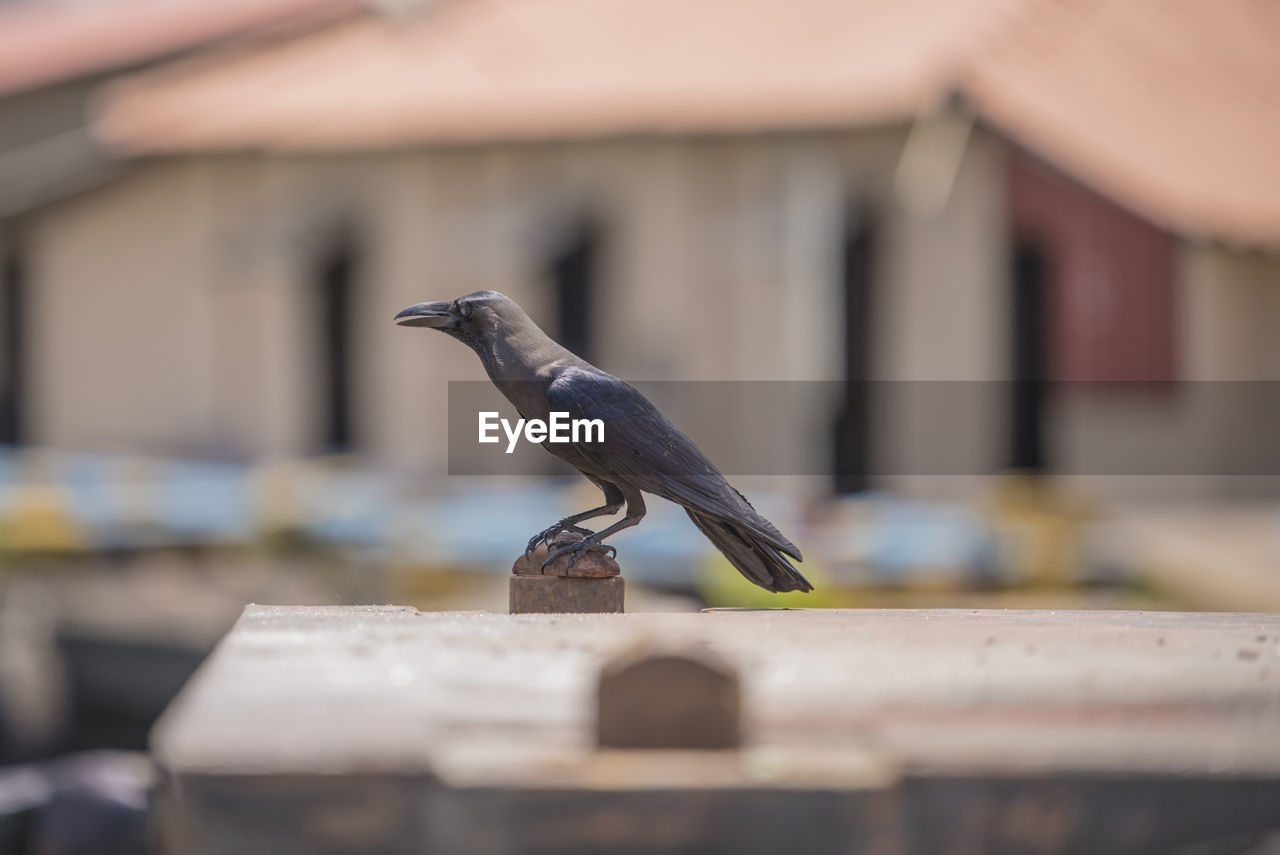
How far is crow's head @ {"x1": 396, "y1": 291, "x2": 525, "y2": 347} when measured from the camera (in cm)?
364

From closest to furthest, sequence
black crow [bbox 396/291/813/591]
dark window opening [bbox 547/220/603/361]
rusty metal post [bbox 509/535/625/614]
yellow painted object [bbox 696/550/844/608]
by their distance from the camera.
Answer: rusty metal post [bbox 509/535/625/614]
black crow [bbox 396/291/813/591]
yellow painted object [bbox 696/550/844/608]
dark window opening [bbox 547/220/603/361]

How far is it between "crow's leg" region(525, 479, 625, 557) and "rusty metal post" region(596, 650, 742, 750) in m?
1.76

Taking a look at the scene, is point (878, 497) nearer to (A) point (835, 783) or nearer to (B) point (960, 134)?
(B) point (960, 134)

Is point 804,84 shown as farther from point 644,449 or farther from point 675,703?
point 675,703

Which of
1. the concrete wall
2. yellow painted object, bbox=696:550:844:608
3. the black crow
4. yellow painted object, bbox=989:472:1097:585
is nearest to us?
the black crow

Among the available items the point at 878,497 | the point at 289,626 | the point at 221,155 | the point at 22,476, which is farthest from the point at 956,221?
the point at 289,626

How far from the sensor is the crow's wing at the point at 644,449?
11.8 ft

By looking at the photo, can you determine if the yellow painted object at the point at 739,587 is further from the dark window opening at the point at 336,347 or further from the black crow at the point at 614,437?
the dark window opening at the point at 336,347

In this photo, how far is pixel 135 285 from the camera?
1925 centimetres

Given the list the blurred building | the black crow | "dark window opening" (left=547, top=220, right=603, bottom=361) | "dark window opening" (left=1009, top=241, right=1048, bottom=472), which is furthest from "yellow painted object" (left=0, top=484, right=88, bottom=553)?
the black crow

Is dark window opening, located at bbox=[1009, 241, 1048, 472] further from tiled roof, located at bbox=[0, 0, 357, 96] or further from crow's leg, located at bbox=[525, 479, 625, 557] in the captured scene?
crow's leg, located at bbox=[525, 479, 625, 557]

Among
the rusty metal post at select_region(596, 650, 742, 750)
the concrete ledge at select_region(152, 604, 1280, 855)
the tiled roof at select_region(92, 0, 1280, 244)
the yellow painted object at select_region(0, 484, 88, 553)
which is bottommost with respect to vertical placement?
the yellow painted object at select_region(0, 484, 88, 553)

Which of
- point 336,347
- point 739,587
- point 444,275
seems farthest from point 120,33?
point 739,587

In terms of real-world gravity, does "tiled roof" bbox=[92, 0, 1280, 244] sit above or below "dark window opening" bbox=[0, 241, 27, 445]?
above
